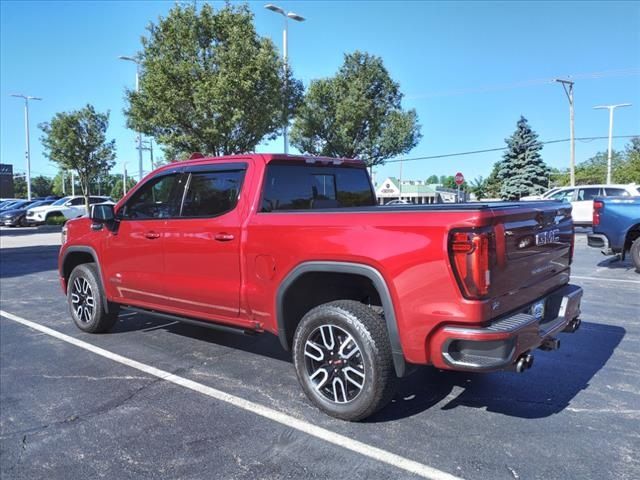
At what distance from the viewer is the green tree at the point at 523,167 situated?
39.8m

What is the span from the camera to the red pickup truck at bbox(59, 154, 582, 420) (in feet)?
9.42

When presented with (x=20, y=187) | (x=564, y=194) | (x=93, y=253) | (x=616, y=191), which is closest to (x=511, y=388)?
(x=93, y=253)

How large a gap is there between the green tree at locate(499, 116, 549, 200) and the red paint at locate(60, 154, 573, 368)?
38245 millimetres

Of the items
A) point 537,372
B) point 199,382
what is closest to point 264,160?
point 199,382

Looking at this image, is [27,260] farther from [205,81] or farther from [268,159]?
[268,159]

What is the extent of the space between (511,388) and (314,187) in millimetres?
2345

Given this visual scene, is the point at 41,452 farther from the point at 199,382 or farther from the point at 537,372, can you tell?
the point at 537,372

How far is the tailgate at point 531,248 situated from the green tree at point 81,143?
30.1 meters

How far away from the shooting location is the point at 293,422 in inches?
135

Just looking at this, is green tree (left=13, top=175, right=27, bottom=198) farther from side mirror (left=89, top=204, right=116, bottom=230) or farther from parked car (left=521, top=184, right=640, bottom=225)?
side mirror (left=89, top=204, right=116, bottom=230)

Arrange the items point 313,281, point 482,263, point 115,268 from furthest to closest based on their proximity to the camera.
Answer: point 115,268, point 313,281, point 482,263

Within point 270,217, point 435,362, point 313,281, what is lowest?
point 435,362

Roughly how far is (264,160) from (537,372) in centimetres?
294

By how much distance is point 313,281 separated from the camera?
375 centimetres
